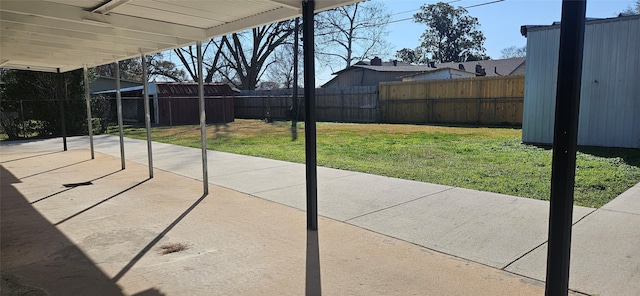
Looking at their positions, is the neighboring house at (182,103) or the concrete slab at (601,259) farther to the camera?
the neighboring house at (182,103)

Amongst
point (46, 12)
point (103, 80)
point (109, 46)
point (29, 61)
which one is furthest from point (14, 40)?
point (103, 80)

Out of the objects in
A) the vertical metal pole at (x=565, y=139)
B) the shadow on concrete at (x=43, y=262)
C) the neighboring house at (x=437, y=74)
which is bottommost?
the shadow on concrete at (x=43, y=262)

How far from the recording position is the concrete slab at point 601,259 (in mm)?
2978

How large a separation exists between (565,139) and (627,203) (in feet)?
12.3

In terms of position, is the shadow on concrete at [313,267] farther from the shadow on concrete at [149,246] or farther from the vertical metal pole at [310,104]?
the shadow on concrete at [149,246]

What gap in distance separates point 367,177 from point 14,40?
5855 millimetres

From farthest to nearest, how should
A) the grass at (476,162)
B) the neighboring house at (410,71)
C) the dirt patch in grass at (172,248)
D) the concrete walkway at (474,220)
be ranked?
1. the neighboring house at (410,71)
2. the grass at (476,162)
3. the dirt patch in grass at (172,248)
4. the concrete walkway at (474,220)

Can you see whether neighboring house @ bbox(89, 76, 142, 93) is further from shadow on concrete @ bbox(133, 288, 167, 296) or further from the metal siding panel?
shadow on concrete @ bbox(133, 288, 167, 296)

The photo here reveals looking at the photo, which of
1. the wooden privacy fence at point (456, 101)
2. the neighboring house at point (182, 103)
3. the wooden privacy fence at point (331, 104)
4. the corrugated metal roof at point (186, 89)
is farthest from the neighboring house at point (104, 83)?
the wooden privacy fence at point (456, 101)

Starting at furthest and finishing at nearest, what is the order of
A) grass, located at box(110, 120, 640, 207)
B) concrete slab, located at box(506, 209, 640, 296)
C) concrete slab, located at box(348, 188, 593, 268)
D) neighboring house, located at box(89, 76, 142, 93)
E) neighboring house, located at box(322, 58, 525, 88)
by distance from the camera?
1. neighboring house, located at box(322, 58, 525, 88)
2. neighboring house, located at box(89, 76, 142, 93)
3. grass, located at box(110, 120, 640, 207)
4. concrete slab, located at box(348, 188, 593, 268)
5. concrete slab, located at box(506, 209, 640, 296)

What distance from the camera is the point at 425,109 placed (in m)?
21.2

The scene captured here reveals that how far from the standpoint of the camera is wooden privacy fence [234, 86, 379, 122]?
944 inches

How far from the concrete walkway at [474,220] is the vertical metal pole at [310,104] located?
56cm

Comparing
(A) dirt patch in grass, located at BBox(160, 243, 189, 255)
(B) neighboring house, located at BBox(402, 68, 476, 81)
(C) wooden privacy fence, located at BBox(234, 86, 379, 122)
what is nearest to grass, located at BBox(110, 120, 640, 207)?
(A) dirt patch in grass, located at BBox(160, 243, 189, 255)
